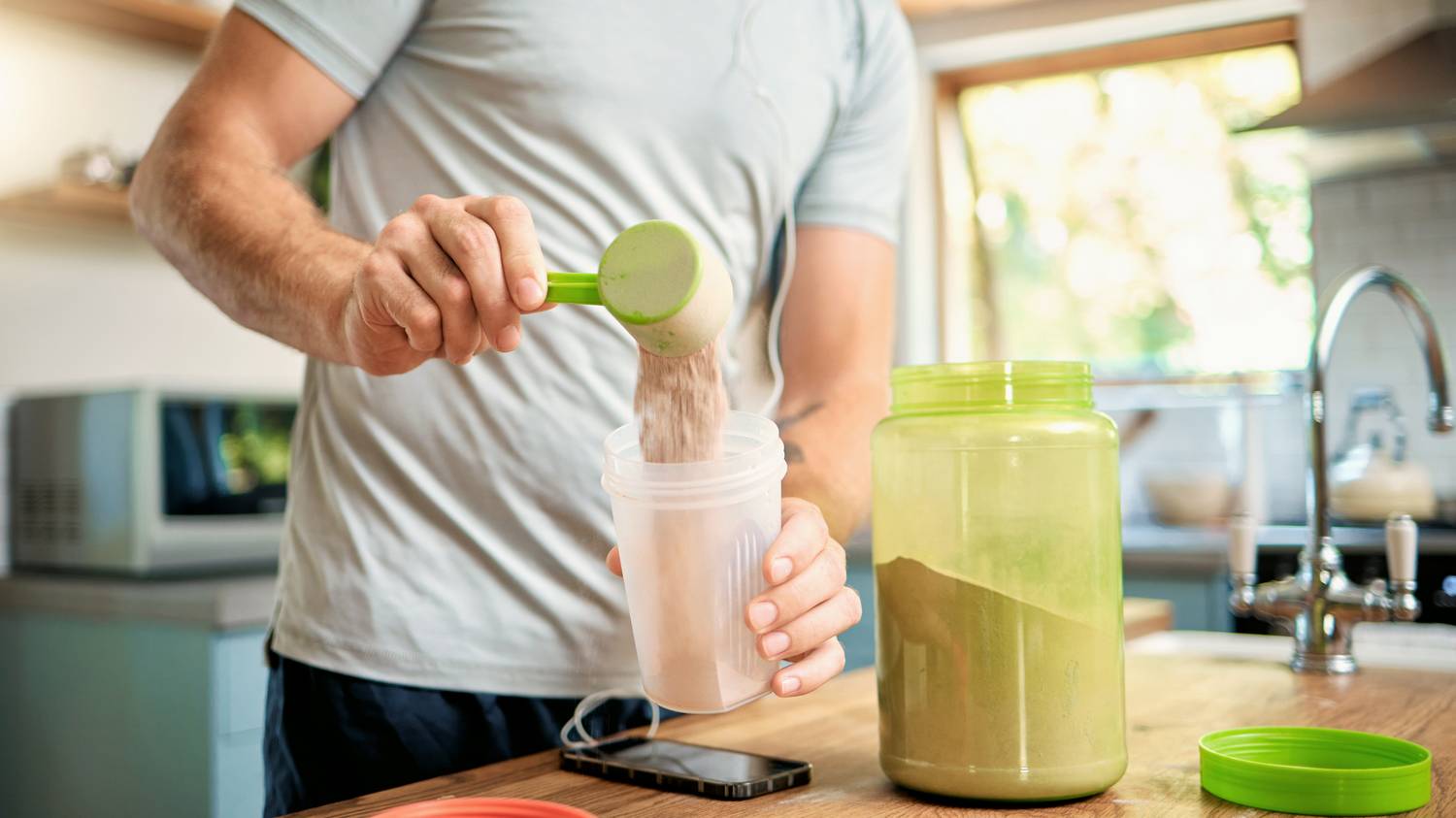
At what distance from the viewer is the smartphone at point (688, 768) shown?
0.79 m

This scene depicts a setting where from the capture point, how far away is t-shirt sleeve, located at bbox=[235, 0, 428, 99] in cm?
98

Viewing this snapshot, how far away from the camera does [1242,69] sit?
3.54 metres

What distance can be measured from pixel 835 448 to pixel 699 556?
0.43 meters

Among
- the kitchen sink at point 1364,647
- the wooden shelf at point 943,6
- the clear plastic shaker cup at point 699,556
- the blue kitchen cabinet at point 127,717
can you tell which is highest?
the wooden shelf at point 943,6

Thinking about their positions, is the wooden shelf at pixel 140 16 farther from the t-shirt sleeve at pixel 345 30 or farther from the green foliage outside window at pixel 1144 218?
the green foliage outside window at pixel 1144 218

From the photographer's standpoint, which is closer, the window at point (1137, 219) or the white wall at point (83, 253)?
the white wall at point (83, 253)

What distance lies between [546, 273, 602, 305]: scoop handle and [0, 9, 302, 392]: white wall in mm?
1897

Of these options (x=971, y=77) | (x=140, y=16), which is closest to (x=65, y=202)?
(x=140, y=16)

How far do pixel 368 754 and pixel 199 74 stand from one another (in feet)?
1.87

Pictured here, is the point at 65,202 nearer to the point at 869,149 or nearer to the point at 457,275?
the point at 869,149

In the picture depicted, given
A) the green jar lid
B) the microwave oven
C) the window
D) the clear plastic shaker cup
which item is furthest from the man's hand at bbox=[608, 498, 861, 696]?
the window

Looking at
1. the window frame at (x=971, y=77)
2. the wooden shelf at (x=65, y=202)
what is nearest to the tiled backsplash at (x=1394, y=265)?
the window frame at (x=971, y=77)

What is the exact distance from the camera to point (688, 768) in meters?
0.83

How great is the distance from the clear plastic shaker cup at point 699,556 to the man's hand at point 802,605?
0.01 m
